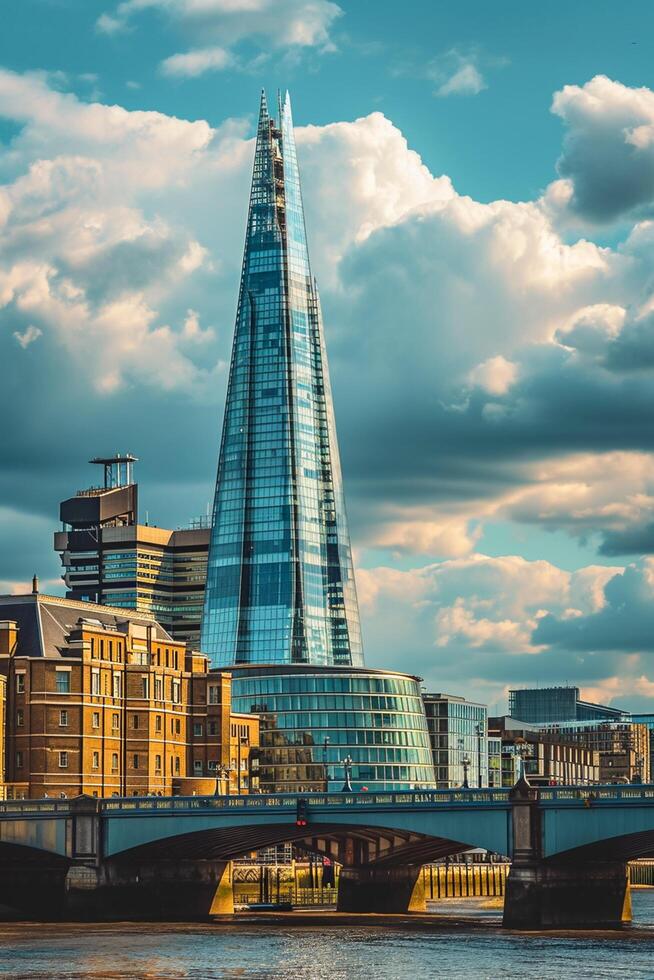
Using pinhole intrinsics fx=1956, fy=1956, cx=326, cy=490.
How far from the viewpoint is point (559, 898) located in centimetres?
13188

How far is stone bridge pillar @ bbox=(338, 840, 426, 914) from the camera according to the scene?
155250mm

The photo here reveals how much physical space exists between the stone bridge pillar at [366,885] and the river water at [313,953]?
666 inches

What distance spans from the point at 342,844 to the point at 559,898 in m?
27.7

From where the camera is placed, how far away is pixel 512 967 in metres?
104

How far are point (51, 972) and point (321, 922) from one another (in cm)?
4471

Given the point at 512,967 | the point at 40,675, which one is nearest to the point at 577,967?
the point at 512,967

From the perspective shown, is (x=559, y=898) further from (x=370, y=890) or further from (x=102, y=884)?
(x=102, y=884)

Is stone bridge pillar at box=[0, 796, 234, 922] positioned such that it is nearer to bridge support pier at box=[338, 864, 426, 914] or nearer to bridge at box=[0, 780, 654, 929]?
bridge at box=[0, 780, 654, 929]

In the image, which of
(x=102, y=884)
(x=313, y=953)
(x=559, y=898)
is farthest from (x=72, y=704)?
(x=313, y=953)

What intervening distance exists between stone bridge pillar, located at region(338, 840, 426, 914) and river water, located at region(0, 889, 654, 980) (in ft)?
55.5

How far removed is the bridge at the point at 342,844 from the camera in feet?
427

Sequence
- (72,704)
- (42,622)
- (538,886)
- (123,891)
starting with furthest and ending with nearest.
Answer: (42,622), (72,704), (123,891), (538,886)

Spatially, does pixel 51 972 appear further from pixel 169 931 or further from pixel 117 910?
pixel 117 910

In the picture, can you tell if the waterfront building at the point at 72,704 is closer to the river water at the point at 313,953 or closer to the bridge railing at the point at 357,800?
the bridge railing at the point at 357,800
